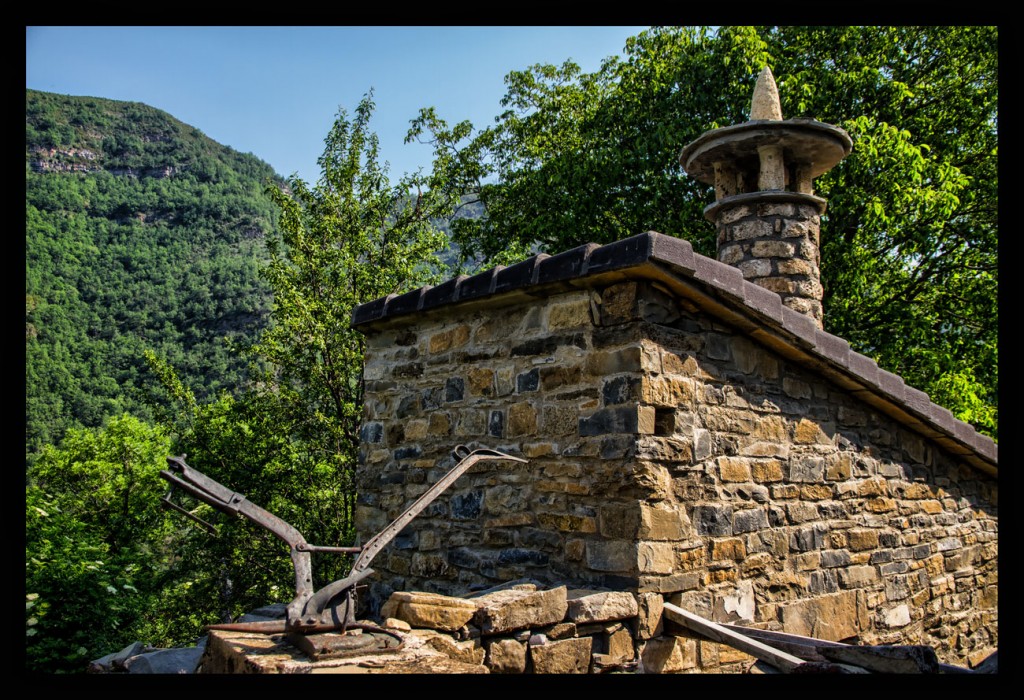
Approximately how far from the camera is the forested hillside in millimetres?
19641

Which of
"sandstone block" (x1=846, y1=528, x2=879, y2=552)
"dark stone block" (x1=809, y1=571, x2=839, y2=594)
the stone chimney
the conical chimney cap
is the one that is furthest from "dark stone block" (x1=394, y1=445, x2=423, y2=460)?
the conical chimney cap

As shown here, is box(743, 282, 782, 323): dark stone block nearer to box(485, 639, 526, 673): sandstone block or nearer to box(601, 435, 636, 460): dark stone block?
box(601, 435, 636, 460): dark stone block

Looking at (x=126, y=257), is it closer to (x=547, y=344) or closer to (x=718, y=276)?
(x=547, y=344)

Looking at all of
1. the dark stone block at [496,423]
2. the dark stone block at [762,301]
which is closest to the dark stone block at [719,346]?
the dark stone block at [762,301]

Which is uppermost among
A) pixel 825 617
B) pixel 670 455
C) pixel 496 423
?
pixel 496 423

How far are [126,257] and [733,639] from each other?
27.0 m

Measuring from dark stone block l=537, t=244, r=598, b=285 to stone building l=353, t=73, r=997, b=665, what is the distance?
0.01 metres

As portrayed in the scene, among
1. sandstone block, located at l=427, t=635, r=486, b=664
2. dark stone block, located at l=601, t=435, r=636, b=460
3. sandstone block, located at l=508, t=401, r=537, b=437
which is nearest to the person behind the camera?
sandstone block, located at l=427, t=635, r=486, b=664

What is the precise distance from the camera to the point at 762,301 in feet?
13.9

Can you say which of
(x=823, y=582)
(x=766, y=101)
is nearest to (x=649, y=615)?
(x=823, y=582)

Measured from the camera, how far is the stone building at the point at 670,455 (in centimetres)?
383

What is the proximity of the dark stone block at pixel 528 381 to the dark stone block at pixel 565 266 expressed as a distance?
527 millimetres

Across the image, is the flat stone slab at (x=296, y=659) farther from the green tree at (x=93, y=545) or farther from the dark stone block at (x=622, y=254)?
the green tree at (x=93, y=545)
